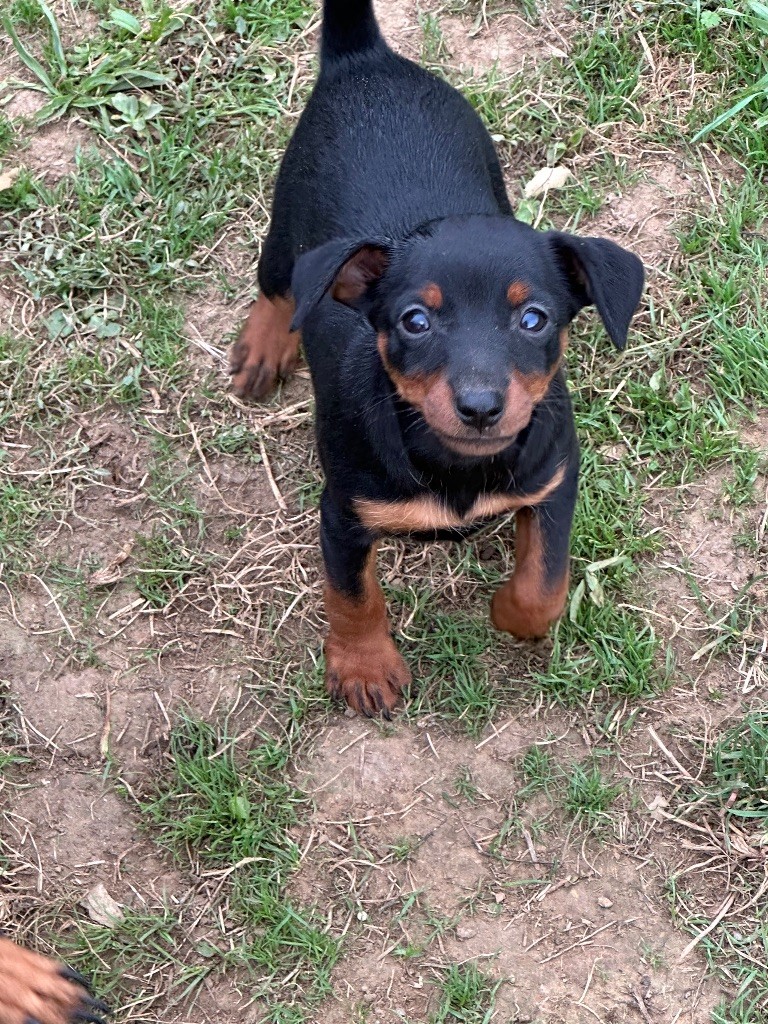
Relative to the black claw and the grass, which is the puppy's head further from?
the black claw

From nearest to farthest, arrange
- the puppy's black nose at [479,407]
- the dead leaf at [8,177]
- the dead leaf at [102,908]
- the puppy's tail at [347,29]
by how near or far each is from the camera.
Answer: the puppy's black nose at [479,407] → the dead leaf at [102,908] → the puppy's tail at [347,29] → the dead leaf at [8,177]

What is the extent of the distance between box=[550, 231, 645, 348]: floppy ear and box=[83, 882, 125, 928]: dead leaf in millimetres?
2559

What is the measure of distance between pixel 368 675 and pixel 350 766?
34cm

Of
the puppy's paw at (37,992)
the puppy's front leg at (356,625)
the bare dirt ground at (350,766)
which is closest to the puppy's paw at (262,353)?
the bare dirt ground at (350,766)

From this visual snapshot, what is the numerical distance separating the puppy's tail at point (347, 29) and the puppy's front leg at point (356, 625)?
1.70 metres

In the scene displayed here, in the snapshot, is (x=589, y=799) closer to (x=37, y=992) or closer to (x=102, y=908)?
(x=102, y=908)

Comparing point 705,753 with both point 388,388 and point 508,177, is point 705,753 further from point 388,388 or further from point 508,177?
point 508,177

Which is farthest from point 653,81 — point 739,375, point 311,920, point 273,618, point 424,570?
point 311,920

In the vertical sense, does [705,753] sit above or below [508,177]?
below

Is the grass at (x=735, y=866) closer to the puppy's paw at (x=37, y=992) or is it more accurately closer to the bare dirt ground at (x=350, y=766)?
the bare dirt ground at (x=350, y=766)

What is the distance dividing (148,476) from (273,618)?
2.76ft

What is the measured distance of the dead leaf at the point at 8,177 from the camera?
565 cm

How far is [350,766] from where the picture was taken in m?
4.50

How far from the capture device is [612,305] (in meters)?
3.42
